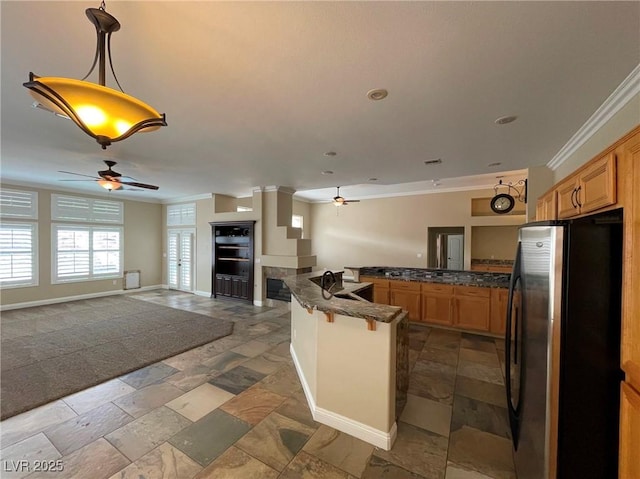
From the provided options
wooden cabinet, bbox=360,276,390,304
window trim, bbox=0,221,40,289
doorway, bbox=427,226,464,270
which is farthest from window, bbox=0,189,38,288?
doorway, bbox=427,226,464,270

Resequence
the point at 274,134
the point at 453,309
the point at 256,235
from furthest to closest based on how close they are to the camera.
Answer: the point at 256,235 < the point at 453,309 < the point at 274,134

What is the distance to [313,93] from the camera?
211 centimetres

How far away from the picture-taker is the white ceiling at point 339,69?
1379 millimetres

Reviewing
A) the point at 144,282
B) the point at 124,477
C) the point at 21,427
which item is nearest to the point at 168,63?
the point at 124,477

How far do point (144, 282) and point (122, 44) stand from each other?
27.7 ft

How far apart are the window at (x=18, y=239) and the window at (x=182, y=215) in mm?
2998

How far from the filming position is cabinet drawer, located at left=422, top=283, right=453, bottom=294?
4672 mm

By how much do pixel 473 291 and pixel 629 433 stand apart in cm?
369

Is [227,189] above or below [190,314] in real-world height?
above

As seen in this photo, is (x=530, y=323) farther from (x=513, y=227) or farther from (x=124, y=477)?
(x=513, y=227)

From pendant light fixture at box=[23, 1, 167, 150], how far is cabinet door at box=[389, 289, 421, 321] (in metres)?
4.75

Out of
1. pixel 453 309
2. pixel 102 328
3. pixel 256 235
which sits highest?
pixel 256 235

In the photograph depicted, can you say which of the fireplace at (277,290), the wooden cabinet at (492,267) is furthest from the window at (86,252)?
the wooden cabinet at (492,267)

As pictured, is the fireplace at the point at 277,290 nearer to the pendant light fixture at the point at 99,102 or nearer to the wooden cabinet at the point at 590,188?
the pendant light fixture at the point at 99,102
